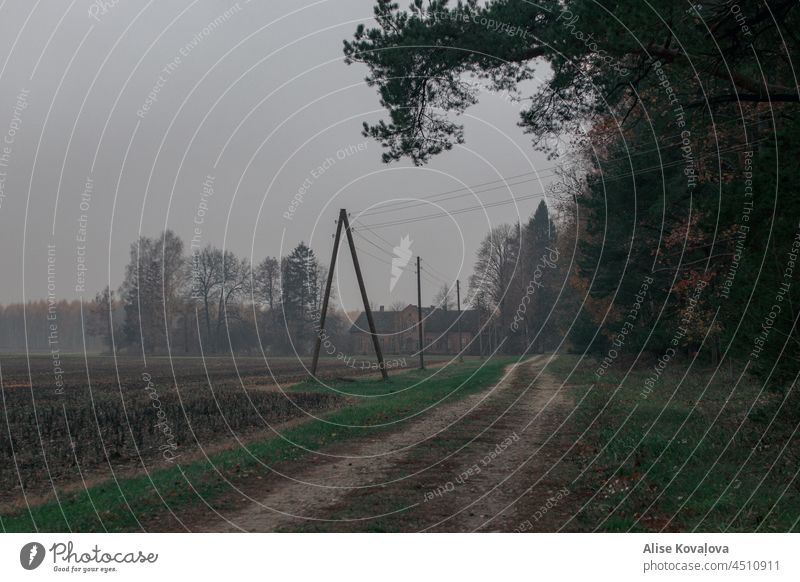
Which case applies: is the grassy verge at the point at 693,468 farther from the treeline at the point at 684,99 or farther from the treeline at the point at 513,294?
the treeline at the point at 513,294

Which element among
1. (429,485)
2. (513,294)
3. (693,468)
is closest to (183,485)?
(429,485)

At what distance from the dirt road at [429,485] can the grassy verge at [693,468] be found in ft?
2.12

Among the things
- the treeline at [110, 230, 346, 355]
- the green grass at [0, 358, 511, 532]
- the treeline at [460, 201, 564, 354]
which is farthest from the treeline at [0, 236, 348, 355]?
the green grass at [0, 358, 511, 532]

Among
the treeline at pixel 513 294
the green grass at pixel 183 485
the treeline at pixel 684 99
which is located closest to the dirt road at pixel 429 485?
the green grass at pixel 183 485

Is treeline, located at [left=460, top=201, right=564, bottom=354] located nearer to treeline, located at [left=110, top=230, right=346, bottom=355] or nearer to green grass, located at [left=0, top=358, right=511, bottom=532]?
treeline, located at [left=110, top=230, right=346, bottom=355]

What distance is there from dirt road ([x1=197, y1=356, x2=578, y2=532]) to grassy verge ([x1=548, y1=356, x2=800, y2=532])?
645 mm

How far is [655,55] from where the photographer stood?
1102 centimetres

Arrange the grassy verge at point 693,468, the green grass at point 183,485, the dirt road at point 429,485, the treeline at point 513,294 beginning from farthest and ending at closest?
the treeline at point 513,294, the green grass at point 183,485, the dirt road at point 429,485, the grassy verge at point 693,468

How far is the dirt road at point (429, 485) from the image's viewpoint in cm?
895

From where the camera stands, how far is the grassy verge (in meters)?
8.66

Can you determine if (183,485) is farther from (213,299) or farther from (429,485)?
(213,299)

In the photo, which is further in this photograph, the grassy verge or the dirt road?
the dirt road
